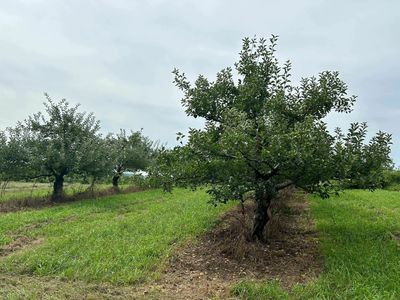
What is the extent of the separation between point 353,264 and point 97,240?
5361mm

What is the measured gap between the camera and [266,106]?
8.48 meters

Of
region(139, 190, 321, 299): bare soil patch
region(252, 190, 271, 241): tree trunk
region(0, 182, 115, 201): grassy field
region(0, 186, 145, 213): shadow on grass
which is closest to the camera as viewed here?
region(139, 190, 321, 299): bare soil patch

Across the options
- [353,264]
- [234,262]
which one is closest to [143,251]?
[234,262]

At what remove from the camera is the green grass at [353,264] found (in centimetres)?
536

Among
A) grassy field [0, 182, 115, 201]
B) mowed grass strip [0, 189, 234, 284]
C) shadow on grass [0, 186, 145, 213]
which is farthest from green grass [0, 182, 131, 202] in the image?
mowed grass strip [0, 189, 234, 284]

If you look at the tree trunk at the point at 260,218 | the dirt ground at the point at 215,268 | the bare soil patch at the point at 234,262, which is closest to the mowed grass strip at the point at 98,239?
the dirt ground at the point at 215,268

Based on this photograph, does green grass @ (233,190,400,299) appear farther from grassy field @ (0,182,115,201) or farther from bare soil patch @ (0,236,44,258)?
grassy field @ (0,182,115,201)

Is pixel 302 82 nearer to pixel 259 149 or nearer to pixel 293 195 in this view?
pixel 259 149

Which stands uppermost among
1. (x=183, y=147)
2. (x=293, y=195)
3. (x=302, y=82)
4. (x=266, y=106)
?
(x=302, y=82)

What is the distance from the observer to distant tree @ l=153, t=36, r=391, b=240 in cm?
661

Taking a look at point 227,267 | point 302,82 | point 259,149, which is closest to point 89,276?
point 227,267

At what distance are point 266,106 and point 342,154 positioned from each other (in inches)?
84.2

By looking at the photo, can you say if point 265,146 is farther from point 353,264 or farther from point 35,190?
point 35,190

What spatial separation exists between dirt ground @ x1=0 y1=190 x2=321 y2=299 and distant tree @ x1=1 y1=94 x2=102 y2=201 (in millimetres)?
8404
